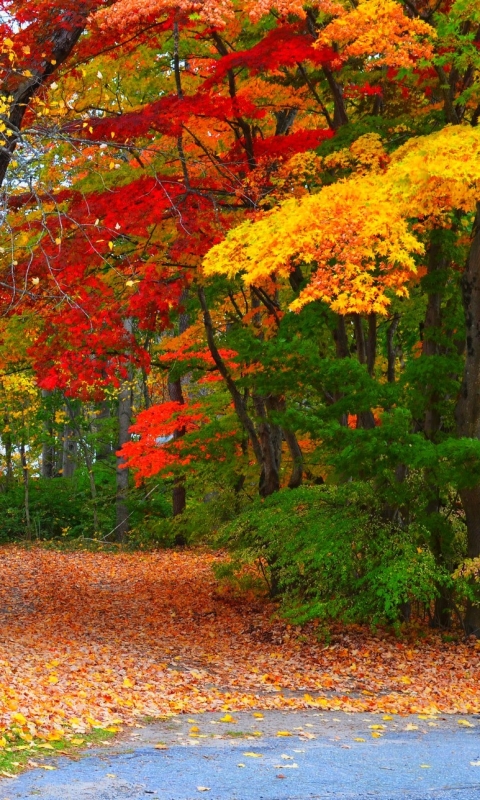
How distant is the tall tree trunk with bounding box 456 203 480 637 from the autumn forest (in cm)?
2

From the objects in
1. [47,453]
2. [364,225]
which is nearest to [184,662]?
[364,225]

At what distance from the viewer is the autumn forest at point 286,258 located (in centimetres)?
907

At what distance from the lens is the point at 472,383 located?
11.2 meters

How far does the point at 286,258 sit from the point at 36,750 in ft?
16.5

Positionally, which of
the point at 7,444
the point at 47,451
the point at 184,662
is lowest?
the point at 184,662

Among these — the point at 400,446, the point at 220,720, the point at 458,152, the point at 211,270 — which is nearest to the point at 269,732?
the point at 220,720

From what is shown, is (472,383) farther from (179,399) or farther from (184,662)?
(179,399)

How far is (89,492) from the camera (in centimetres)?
2548

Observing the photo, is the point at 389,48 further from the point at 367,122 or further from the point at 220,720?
the point at 220,720

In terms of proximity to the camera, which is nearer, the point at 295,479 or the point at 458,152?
the point at 458,152

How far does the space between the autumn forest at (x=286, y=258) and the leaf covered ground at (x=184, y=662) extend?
0.09 meters

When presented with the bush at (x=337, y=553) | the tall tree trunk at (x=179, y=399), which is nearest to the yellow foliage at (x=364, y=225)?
the bush at (x=337, y=553)

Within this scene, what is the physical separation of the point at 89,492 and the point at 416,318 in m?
14.1

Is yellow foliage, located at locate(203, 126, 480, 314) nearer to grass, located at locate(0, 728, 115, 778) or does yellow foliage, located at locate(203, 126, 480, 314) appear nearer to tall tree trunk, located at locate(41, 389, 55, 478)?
grass, located at locate(0, 728, 115, 778)
